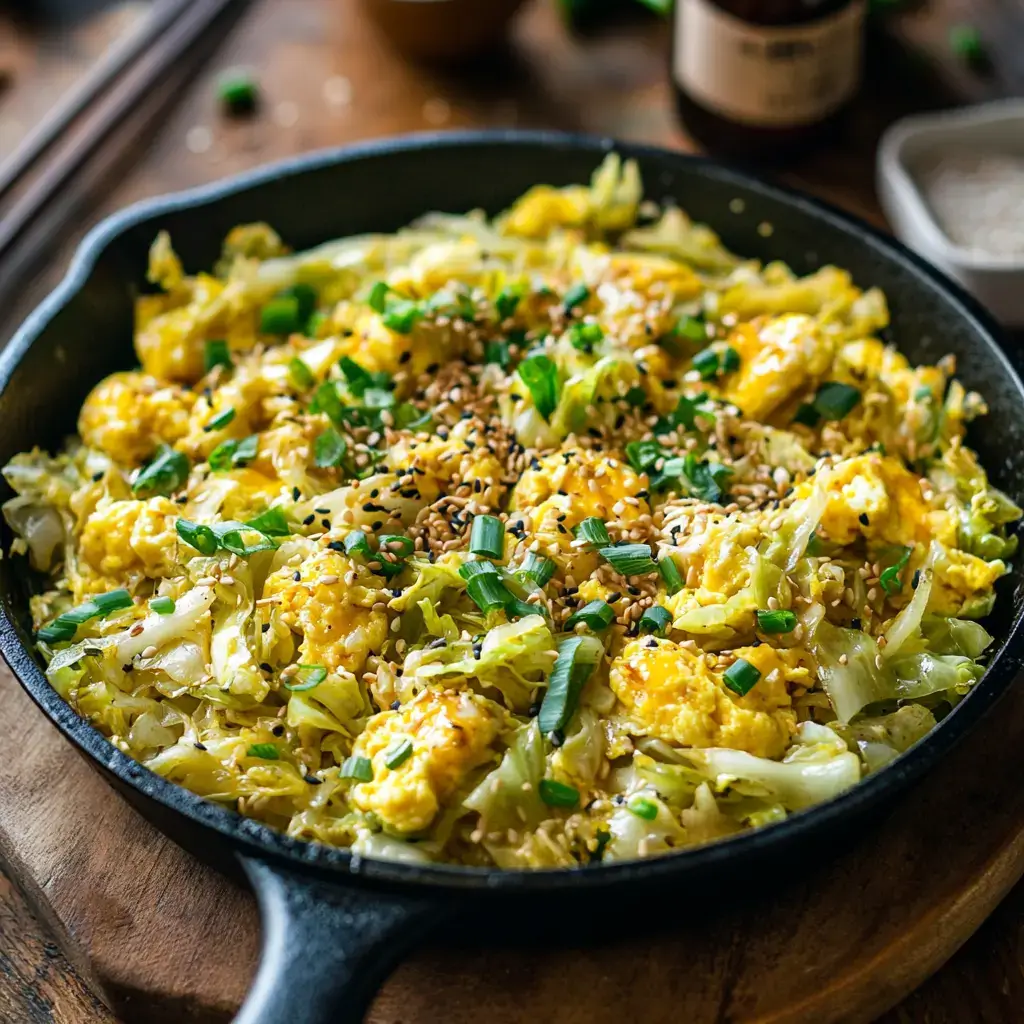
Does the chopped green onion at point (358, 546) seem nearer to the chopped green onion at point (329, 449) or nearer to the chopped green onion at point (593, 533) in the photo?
the chopped green onion at point (329, 449)

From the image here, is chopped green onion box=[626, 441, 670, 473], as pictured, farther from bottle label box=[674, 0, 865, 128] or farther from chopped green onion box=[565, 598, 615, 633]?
bottle label box=[674, 0, 865, 128]

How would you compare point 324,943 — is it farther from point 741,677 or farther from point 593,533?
point 593,533

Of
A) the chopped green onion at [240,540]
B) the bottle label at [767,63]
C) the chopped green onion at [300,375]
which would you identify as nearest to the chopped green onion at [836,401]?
the chopped green onion at [300,375]

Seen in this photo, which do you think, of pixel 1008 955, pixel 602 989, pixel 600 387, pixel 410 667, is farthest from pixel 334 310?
pixel 1008 955

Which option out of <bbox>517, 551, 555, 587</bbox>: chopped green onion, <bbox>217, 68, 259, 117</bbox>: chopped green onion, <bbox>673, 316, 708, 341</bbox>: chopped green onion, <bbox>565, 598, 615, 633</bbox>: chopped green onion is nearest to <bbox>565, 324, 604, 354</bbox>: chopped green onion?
<bbox>673, 316, 708, 341</bbox>: chopped green onion

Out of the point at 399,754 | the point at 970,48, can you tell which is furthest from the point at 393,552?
the point at 970,48

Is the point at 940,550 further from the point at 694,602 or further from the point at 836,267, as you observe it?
the point at 836,267
